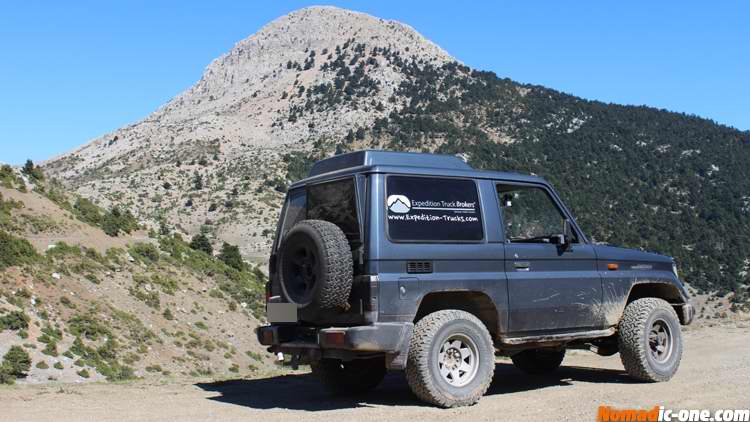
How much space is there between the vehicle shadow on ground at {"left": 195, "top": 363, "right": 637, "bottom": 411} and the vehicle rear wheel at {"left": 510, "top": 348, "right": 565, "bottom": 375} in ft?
0.48

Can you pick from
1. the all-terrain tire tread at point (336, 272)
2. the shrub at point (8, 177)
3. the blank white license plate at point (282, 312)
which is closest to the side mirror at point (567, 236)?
the all-terrain tire tread at point (336, 272)

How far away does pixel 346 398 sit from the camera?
8.34 meters

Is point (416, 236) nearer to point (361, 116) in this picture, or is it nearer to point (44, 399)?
point (44, 399)

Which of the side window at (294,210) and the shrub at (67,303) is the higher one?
the side window at (294,210)

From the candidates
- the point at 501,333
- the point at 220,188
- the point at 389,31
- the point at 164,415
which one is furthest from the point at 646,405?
the point at 389,31

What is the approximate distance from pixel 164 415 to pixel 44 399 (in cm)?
177

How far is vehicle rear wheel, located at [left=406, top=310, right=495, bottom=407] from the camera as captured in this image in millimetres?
7051

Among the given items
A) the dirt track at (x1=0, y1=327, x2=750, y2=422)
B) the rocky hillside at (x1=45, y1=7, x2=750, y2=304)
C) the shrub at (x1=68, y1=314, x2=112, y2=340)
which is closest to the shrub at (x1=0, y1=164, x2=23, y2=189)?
the shrub at (x1=68, y1=314, x2=112, y2=340)

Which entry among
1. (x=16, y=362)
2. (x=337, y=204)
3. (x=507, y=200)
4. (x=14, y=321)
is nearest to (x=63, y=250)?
(x=14, y=321)

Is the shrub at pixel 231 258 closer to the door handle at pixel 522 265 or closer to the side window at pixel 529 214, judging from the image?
the side window at pixel 529 214

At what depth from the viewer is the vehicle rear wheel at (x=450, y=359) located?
705 centimetres

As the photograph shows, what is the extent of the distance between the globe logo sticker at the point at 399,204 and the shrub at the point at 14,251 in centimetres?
1756

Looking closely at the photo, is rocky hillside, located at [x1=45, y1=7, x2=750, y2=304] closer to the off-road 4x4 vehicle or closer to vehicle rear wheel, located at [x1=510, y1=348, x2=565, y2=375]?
vehicle rear wheel, located at [x1=510, y1=348, x2=565, y2=375]

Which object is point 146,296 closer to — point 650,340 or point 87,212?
point 87,212
